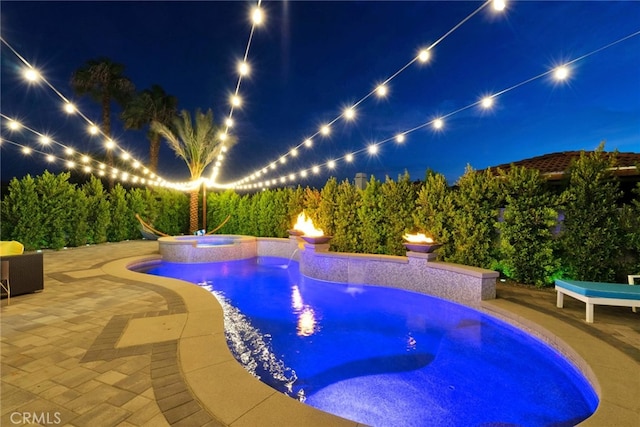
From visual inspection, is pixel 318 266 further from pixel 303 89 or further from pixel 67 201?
pixel 303 89

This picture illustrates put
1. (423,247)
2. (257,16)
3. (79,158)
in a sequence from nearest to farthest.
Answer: (257,16) → (423,247) → (79,158)

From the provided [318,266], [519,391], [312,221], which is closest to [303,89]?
[312,221]

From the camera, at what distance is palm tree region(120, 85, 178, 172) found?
2036 cm

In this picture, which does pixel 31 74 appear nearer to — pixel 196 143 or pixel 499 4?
pixel 499 4

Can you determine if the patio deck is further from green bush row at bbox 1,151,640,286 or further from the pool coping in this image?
green bush row at bbox 1,151,640,286

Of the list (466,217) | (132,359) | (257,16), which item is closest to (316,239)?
(466,217)

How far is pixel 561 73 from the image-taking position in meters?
4.97

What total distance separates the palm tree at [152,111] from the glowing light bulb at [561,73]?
21513 millimetres

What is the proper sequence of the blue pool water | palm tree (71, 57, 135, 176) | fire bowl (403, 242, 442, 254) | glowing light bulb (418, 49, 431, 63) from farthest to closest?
1. palm tree (71, 57, 135, 176)
2. fire bowl (403, 242, 442, 254)
3. glowing light bulb (418, 49, 431, 63)
4. the blue pool water

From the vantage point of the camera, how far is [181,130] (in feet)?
55.3

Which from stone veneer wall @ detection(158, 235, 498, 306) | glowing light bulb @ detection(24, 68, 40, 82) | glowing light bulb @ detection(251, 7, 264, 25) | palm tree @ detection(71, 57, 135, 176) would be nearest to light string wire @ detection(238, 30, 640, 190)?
stone veneer wall @ detection(158, 235, 498, 306)

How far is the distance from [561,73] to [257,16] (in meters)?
4.91

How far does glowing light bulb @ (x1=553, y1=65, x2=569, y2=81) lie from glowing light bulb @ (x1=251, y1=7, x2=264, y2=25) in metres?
4.76

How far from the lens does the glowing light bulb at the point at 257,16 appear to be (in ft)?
14.9
